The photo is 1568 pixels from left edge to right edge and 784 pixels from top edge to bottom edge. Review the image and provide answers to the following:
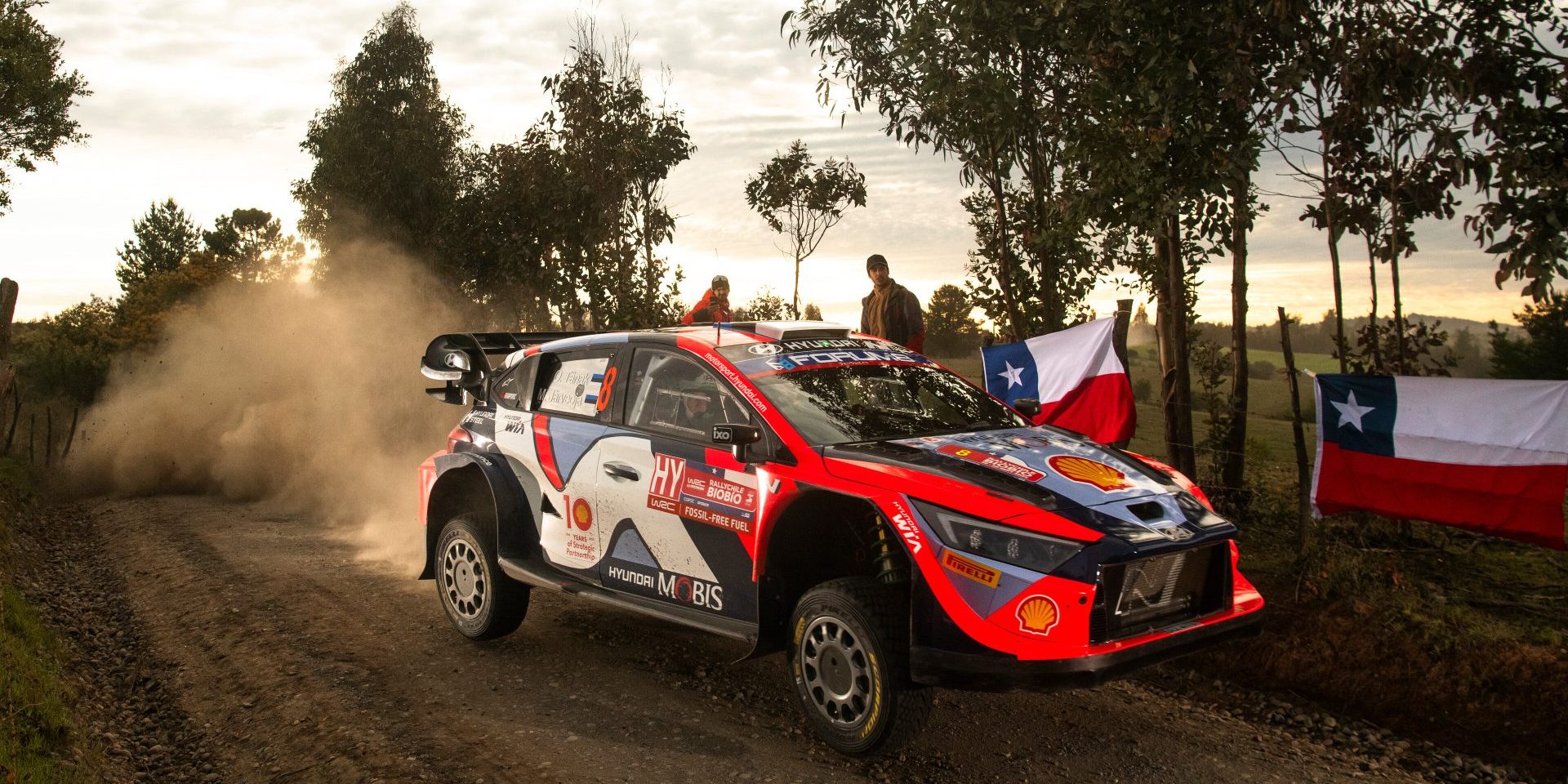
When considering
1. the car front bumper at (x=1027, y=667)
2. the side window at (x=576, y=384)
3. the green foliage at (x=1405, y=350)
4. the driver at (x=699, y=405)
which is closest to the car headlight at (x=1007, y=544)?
the car front bumper at (x=1027, y=667)

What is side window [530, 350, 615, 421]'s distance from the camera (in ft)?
20.5

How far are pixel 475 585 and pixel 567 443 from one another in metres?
1.27

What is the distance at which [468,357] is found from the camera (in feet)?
24.9

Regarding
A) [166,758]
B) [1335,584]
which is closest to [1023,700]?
[1335,584]

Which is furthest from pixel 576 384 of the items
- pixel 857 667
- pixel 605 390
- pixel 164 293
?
pixel 164 293

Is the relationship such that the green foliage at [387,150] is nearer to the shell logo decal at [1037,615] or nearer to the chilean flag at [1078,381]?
the chilean flag at [1078,381]

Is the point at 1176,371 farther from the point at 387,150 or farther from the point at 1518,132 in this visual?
the point at 387,150

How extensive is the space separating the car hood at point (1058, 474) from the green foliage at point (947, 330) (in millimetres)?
16391

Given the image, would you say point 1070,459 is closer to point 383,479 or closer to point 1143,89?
point 1143,89

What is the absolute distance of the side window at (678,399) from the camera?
18.1 feet

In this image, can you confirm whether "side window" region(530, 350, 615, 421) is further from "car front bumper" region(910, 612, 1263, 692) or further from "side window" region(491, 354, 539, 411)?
"car front bumper" region(910, 612, 1263, 692)

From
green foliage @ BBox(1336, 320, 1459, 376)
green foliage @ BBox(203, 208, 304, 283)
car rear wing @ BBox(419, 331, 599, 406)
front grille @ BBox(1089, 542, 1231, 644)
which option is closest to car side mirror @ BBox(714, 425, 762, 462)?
front grille @ BBox(1089, 542, 1231, 644)

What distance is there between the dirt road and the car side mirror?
139 cm

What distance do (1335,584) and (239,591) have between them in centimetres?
792
